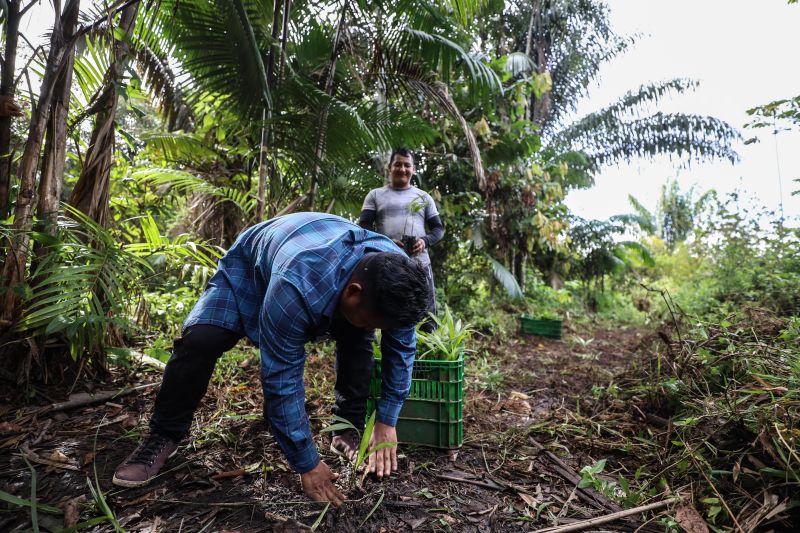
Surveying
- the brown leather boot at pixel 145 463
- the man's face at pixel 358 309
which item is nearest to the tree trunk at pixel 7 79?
the brown leather boot at pixel 145 463

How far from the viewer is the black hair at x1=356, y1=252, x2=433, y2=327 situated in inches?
52.1

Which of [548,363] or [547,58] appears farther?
[547,58]

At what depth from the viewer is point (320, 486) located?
1.50 metres

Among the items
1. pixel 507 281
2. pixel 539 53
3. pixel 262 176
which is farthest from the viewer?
pixel 539 53

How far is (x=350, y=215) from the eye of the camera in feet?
15.2

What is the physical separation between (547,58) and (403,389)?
1133cm

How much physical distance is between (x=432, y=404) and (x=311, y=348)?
6.18 ft

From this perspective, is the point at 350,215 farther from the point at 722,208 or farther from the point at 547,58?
the point at 547,58

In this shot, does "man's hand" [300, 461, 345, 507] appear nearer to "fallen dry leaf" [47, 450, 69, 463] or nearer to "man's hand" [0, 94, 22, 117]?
"fallen dry leaf" [47, 450, 69, 463]

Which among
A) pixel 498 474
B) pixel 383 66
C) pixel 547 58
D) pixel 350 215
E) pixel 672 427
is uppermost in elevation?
pixel 547 58

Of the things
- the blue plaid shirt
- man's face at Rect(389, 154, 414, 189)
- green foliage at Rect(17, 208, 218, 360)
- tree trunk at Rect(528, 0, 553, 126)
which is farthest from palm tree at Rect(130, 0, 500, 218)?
tree trunk at Rect(528, 0, 553, 126)

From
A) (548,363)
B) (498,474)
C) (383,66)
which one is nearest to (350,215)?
(383,66)

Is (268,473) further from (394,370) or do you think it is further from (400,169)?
(400,169)

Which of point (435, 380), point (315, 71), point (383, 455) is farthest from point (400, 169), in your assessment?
point (383, 455)
